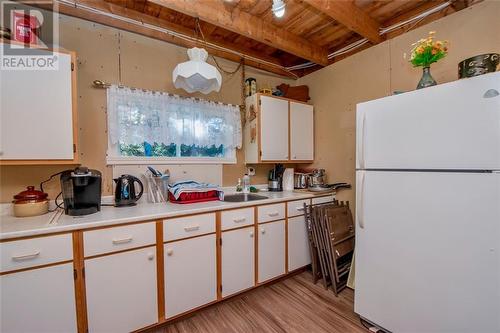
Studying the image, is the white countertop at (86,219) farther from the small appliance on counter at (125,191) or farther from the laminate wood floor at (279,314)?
the laminate wood floor at (279,314)

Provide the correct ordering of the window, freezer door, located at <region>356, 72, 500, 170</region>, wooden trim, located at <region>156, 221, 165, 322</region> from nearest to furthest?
freezer door, located at <region>356, 72, 500, 170</region>
wooden trim, located at <region>156, 221, 165, 322</region>
the window

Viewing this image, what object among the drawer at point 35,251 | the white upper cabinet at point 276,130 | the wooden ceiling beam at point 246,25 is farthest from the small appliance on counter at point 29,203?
the white upper cabinet at point 276,130

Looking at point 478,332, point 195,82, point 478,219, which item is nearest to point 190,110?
point 195,82

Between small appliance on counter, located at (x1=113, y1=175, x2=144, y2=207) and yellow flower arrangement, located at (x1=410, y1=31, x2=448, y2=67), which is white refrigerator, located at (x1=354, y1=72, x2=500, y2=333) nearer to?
yellow flower arrangement, located at (x1=410, y1=31, x2=448, y2=67)

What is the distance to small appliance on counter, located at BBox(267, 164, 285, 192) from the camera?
113 inches

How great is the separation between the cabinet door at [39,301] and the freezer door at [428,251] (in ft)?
6.70

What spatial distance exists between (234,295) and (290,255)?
72 cm

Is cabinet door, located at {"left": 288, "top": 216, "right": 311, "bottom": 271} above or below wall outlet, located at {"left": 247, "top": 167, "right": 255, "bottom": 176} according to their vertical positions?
below

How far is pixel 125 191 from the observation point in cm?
185

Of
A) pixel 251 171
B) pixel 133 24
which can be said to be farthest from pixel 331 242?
pixel 133 24

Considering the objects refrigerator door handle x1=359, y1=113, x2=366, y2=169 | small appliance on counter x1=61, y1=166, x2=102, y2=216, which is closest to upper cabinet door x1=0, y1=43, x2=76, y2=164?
small appliance on counter x1=61, y1=166, x2=102, y2=216

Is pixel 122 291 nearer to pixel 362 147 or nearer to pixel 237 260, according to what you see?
pixel 237 260

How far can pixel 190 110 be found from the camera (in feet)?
7.79

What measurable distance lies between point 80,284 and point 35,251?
0.32 m
